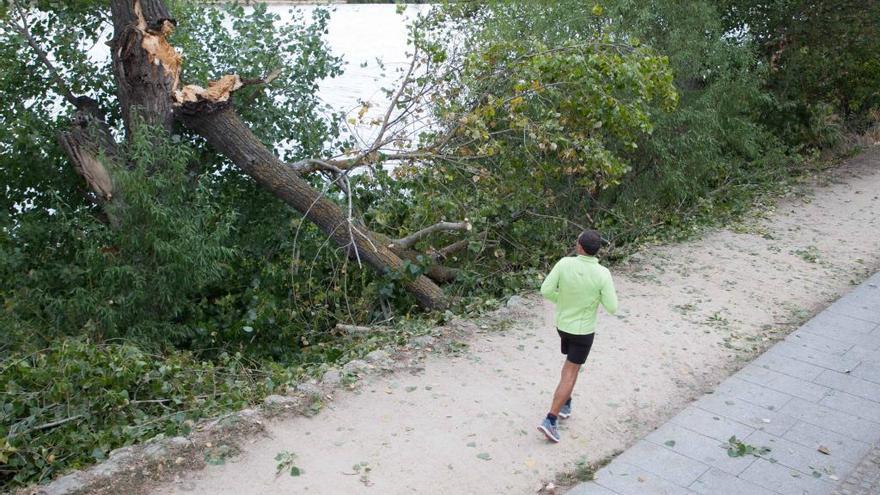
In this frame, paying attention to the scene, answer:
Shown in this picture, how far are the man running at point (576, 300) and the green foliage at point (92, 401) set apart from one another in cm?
227

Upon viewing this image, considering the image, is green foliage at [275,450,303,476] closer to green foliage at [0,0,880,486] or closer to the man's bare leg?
green foliage at [0,0,880,486]

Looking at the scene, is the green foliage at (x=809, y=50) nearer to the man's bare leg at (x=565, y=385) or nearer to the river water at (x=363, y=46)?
the river water at (x=363, y=46)

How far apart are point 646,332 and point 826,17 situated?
378 inches

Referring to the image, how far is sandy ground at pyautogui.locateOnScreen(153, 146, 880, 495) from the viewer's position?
17.8 feet

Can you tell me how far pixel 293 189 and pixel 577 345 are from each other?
445 centimetres

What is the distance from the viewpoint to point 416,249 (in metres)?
9.84

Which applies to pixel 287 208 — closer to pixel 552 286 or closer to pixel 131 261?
pixel 131 261

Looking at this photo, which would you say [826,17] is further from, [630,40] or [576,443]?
[576,443]

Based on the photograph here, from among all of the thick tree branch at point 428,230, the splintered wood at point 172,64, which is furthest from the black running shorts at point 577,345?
A: the splintered wood at point 172,64

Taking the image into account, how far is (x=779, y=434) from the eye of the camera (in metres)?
6.10

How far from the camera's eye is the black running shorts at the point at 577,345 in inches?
228

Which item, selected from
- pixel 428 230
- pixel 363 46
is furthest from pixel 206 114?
pixel 363 46

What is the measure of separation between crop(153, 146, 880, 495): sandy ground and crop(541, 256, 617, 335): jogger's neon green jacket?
86cm

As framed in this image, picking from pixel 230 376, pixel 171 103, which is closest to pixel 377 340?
pixel 230 376
